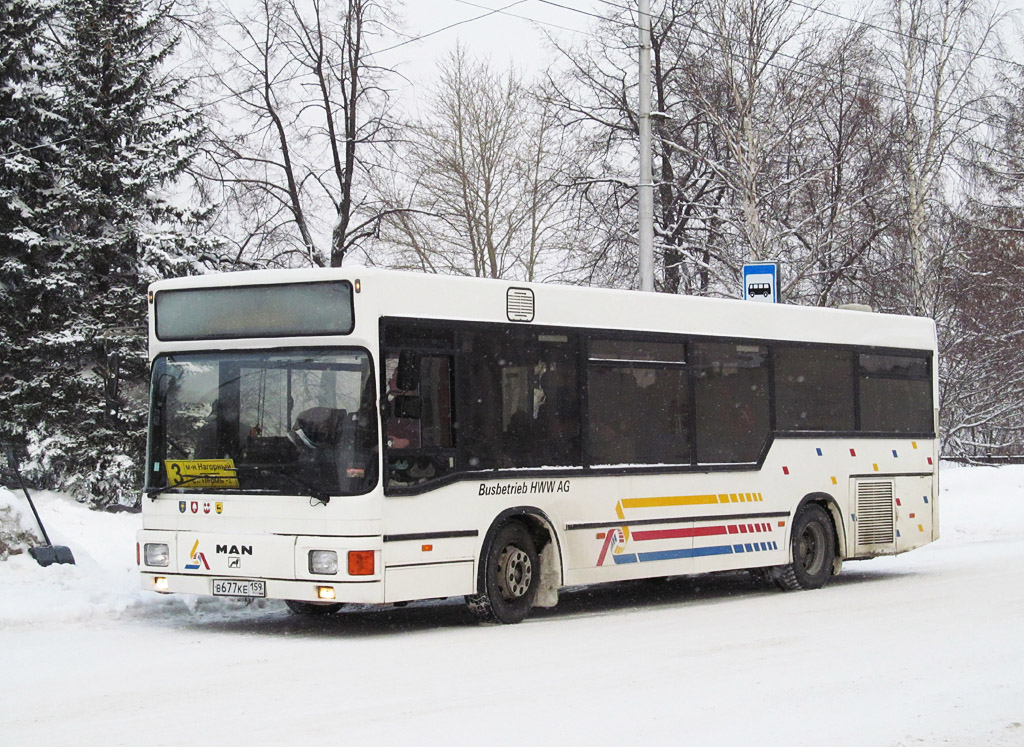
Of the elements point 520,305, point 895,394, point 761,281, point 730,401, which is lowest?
point 730,401

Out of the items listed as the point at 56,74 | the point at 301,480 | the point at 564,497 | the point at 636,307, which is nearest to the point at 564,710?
the point at 301,480

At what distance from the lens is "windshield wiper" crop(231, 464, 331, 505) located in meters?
11.3

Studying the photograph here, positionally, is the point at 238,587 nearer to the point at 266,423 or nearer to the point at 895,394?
the point at 266,423

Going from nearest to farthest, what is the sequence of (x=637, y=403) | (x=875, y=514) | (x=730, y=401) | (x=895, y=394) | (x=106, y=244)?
(x=637, y=403)
(x=730, y=401)
(x=875, y=514)
(x=895, y=394)
(x=106, y=244)

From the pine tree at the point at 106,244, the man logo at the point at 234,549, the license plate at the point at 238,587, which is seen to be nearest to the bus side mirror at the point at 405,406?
the man logo at the point at 234,549

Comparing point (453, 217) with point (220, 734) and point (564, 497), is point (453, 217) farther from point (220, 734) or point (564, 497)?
point (220, 734)

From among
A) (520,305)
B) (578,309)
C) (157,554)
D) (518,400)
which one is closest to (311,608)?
(157,554)

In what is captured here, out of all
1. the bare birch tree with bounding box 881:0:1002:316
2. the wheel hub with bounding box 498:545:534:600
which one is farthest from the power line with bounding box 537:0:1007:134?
the wheel hub with bounding box 498:545:534:600

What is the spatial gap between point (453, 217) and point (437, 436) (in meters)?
26.8

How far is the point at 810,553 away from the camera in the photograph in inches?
628

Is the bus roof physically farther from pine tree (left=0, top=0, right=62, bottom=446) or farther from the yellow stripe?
pine tree (left=0, top=0, right=62, bottom=446)

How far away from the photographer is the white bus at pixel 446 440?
11359mm

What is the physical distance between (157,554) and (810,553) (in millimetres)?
7365

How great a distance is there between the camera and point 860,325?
16.7 metres
